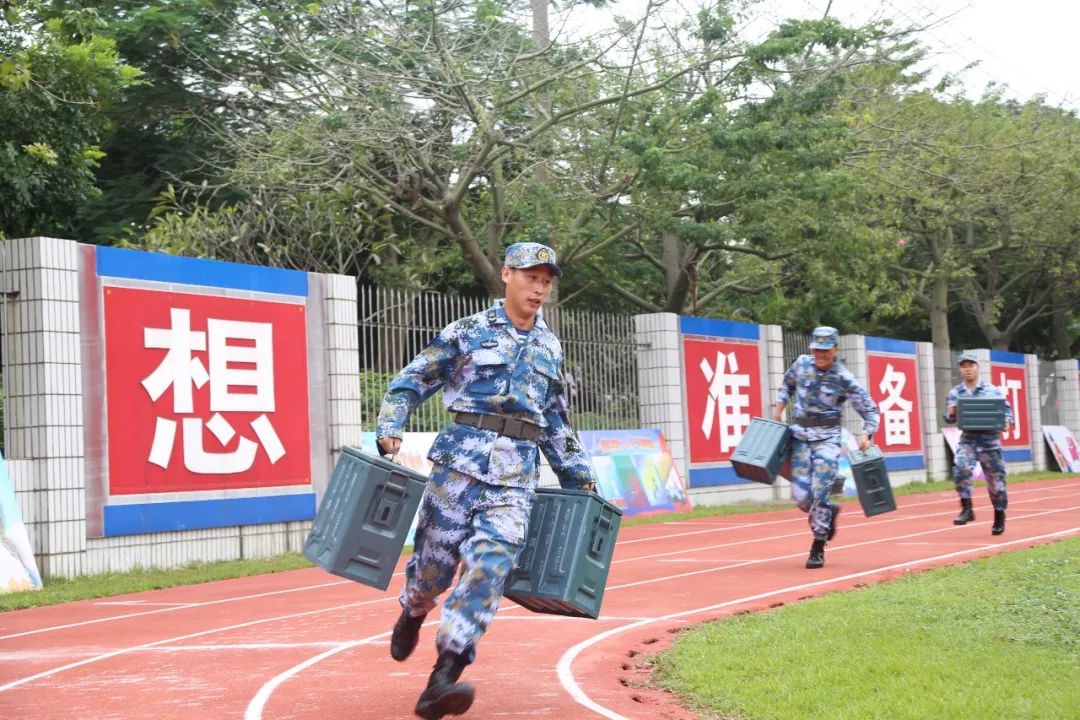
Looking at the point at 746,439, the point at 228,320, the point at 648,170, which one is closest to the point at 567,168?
the point at 648,170

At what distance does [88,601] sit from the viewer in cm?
1235

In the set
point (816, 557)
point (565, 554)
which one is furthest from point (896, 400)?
point (565, 554)

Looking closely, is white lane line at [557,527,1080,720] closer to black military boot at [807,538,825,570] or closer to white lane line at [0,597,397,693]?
black military boot at [807,538,825,570]

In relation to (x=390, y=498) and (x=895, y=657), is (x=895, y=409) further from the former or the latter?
(x=390, y=498)

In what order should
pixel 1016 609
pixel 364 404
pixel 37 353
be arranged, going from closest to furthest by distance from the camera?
1. pixel 1016 609
2. pixel 37 353
3. pixel 364 404

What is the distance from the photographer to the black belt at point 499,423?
6.33m

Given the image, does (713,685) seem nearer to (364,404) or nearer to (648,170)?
(364,404)

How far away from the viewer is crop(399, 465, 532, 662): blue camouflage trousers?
603 cm

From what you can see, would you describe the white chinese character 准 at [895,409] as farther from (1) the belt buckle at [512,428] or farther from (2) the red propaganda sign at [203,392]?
(1) the belt buckle at [512,428]

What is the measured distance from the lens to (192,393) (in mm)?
15328

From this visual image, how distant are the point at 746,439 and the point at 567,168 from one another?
41.1 feet

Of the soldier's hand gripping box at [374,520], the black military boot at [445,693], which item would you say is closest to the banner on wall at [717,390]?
the soldier's hand gripping box at [374,520]

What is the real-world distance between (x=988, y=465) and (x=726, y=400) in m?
9.05

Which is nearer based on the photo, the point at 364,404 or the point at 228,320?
the point at 228,320
